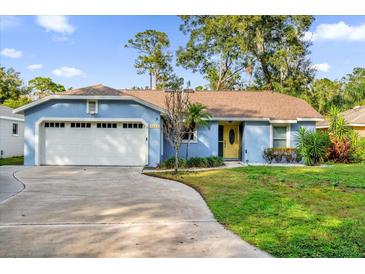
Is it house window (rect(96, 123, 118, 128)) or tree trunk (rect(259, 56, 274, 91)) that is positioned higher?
tree trunk (rect(259, 56, 274, 91))

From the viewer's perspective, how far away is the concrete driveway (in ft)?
14.1

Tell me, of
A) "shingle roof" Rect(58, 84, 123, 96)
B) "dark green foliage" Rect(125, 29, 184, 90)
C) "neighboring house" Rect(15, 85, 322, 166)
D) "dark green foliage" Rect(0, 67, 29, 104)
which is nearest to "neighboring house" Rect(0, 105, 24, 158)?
"neighboring house" Rect(15, 85, 322, 166)

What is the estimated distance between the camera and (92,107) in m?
14.5

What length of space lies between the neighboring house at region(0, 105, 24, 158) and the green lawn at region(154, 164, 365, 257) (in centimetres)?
1315

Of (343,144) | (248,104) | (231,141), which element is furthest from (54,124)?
(343,144)

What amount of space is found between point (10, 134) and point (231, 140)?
555 inches

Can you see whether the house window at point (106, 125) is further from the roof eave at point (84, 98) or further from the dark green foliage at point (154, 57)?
the dark green foliage at point (154, 57)

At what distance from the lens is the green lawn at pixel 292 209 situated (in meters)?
4.54

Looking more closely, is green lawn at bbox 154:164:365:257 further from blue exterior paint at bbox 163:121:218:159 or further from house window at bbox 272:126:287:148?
house window at bbox 272:126:287:148

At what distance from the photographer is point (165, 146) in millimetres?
16203

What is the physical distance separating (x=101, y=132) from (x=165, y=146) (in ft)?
11.2

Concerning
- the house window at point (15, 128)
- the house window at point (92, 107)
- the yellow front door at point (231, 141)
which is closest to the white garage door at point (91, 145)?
the house window at point (92, 107)
